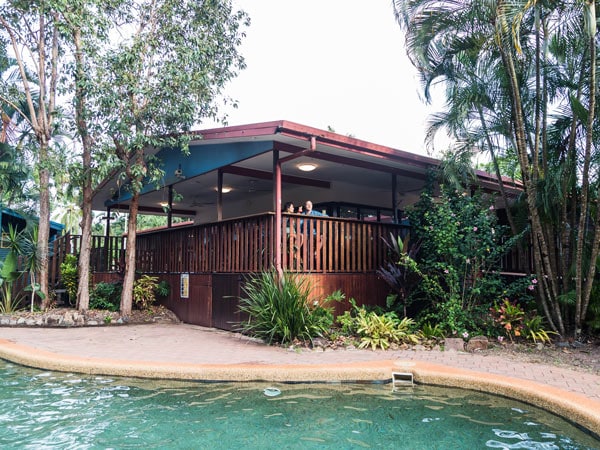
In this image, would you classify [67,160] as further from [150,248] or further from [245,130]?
[245,130]

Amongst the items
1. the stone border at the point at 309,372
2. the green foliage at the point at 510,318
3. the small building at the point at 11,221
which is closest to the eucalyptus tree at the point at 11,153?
the small building at the point at 11,221

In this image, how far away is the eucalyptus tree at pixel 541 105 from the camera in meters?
6.88

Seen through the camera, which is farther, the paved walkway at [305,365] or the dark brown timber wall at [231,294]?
the dark brown timber wall at [231,294]

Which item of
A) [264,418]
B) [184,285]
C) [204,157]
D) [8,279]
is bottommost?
[264,418]

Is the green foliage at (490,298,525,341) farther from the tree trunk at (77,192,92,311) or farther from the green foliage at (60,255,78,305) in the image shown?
the green foliage at (60,255,78,305)

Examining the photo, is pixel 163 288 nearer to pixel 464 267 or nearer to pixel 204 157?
pixel 204 157

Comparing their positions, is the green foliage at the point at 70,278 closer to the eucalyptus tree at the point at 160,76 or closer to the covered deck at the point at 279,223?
the covered deck at the point at 279,223

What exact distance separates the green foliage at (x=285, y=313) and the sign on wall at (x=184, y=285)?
340 cm

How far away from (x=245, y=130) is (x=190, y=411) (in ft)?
15.6

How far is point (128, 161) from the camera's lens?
10148 millimetres

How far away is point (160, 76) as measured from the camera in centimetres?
958

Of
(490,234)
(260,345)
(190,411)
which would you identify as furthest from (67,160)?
(490,234)

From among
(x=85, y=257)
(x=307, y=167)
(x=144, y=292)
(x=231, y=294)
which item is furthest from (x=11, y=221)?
(x=307, y=167)

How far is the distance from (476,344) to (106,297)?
8.48 m
